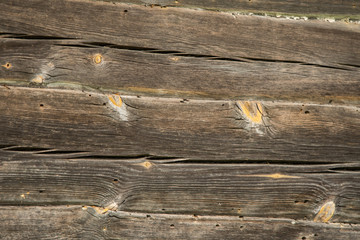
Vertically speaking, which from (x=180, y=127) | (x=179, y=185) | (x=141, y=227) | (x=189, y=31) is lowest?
(x=141, y=227)

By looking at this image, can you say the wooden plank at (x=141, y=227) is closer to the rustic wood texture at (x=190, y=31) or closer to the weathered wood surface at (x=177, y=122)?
the weathered wood surface at (x=177, y=122)

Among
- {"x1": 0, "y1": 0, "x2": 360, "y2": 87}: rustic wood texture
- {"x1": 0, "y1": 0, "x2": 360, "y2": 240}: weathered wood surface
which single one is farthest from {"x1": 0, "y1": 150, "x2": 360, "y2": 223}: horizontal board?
{"x1": 0, "y1": 0, "x2": 360, "y2": 87}: rustic wood texture

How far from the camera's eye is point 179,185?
1.31 meters

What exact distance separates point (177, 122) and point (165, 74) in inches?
7.8

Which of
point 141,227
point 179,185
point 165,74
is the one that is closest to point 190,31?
point 165,74

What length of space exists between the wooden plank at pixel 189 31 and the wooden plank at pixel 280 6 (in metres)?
0.03

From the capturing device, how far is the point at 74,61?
1250 mm

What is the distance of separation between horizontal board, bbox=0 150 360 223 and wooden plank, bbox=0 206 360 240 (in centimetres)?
3

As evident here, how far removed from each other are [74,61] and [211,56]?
1.78 ft

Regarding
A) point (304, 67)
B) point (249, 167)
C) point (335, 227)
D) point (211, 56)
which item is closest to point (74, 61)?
point (211, 56)

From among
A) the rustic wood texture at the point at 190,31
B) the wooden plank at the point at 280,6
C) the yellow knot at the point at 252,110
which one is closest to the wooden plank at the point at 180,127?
the yellow knot at the point at 252,110

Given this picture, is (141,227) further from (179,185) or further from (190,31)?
(190,31)

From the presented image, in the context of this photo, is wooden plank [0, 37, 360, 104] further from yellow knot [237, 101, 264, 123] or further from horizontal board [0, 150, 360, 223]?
horizontal board [0, 150, 360, 223]

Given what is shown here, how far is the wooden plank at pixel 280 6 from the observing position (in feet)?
4.28
